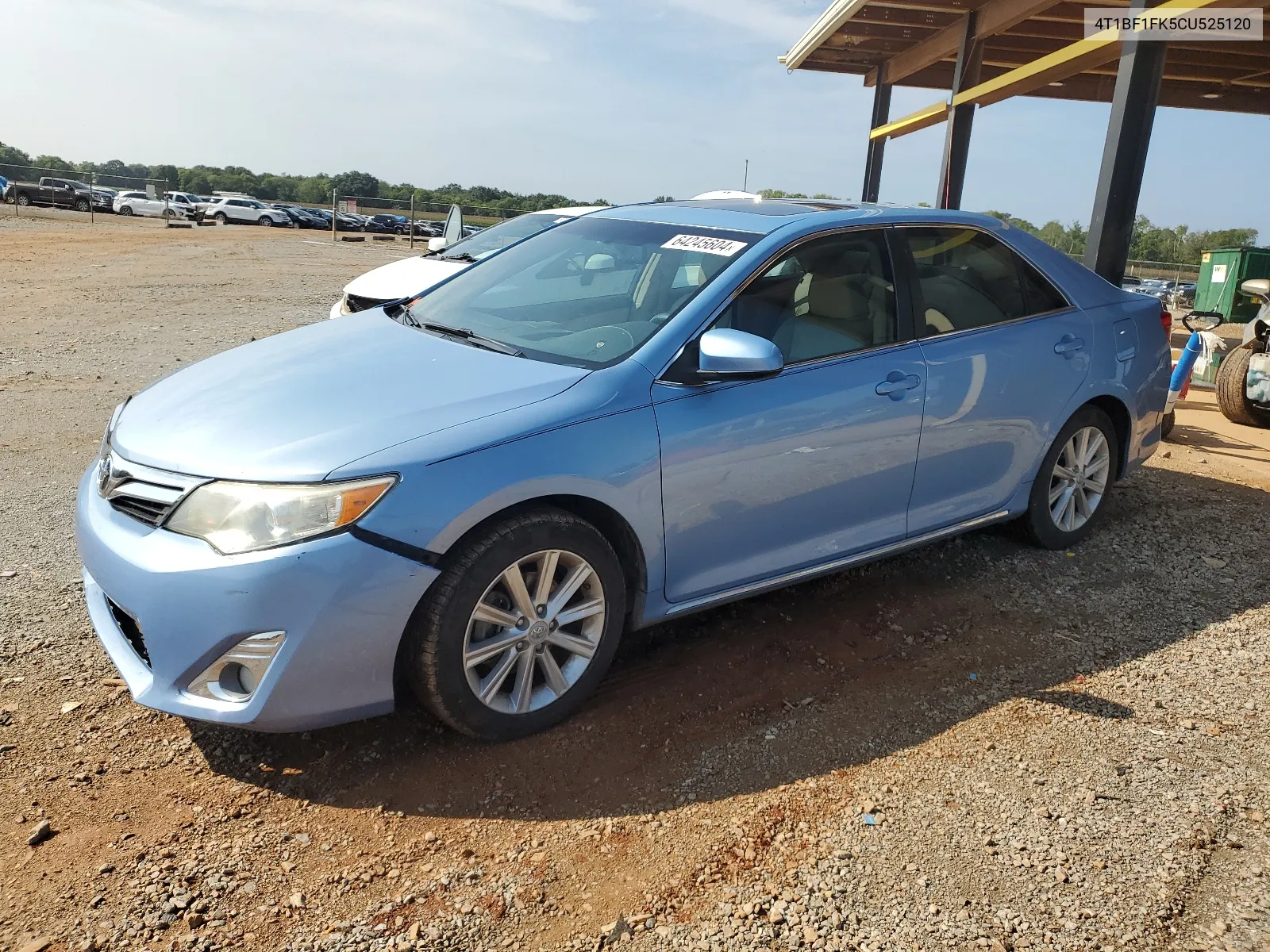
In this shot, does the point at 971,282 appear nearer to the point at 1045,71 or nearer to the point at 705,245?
the point at 705,245

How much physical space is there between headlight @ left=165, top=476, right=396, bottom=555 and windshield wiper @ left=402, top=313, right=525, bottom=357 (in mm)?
954

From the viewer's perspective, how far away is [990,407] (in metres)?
4.26

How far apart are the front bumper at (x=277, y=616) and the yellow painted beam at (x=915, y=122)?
1201 cm

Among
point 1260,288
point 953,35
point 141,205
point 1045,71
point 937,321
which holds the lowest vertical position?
point 937,321

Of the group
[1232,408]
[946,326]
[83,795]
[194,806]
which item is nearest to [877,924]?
[194,806]

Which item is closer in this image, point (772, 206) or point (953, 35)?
point (772, 206)

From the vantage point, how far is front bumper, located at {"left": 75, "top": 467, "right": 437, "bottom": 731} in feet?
8.68

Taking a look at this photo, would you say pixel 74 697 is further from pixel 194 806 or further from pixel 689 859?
pixel 689 859

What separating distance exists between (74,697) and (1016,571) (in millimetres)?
4063

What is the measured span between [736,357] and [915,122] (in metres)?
11.9

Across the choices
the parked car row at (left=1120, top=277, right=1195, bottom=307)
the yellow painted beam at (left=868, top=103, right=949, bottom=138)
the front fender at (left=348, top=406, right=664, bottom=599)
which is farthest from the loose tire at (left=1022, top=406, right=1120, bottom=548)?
the parked car row at (left=1120, top=277, right=1195, bottom=307)

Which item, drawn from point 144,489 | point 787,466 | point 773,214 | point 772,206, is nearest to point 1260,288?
point 772,206

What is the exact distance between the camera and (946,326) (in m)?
4.18

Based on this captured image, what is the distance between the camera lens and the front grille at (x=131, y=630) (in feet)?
9.55
